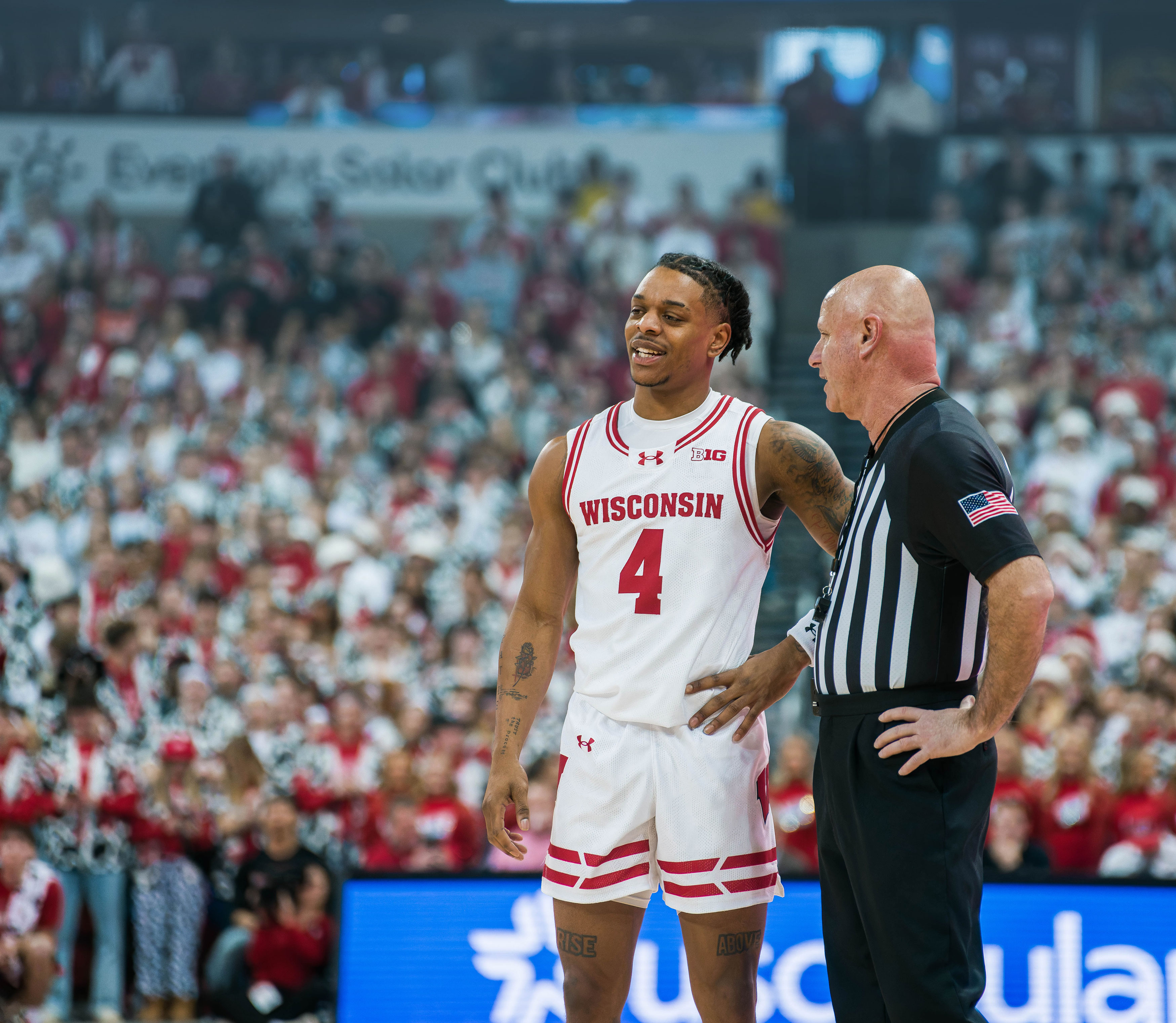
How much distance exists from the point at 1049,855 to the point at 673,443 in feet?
15.9

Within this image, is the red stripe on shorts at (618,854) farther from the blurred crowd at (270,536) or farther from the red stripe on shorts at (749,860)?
the blurred crowd at (270,536)

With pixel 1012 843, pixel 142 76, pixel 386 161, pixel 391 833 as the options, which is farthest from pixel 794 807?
pixel 142 76

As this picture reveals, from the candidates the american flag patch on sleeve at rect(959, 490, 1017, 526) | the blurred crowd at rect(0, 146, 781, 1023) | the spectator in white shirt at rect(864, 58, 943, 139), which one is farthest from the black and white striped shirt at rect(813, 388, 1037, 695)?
the spectator in white shirt at rect(864, 58, 943, 139)

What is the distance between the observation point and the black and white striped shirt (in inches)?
113

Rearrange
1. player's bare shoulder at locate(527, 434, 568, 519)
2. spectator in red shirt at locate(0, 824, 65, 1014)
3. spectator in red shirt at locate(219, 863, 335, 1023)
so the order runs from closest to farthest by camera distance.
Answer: player's bare shoulder at locate(527, 434, 568, 519), spectator in red shirt at locate(0, 824, 65, 1014), spectator in red shirt at locate(219, 863, 335, 1023)

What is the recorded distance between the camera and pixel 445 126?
16.2m

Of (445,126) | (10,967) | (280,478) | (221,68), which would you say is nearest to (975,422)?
(10,967)

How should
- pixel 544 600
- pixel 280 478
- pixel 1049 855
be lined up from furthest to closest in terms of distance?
pixel 280 478 < pixel 1049 855 < pixel 544 600

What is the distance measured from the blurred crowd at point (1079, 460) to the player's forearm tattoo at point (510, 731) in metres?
2.51

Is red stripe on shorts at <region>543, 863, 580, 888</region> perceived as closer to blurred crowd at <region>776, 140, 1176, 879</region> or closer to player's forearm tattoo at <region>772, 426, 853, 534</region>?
player's forearm tattoo at <region>772, 426, 853, 534</region>

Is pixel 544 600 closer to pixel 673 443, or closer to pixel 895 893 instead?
pixel 673 443

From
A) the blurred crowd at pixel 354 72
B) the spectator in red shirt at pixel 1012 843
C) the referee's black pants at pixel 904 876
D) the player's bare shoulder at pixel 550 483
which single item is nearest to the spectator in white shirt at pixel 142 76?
the blurred crowd at pixel 354 72

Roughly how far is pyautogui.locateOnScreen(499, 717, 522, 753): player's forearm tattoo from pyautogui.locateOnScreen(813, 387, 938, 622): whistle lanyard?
82cm

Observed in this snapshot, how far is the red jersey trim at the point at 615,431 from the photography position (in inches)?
141
